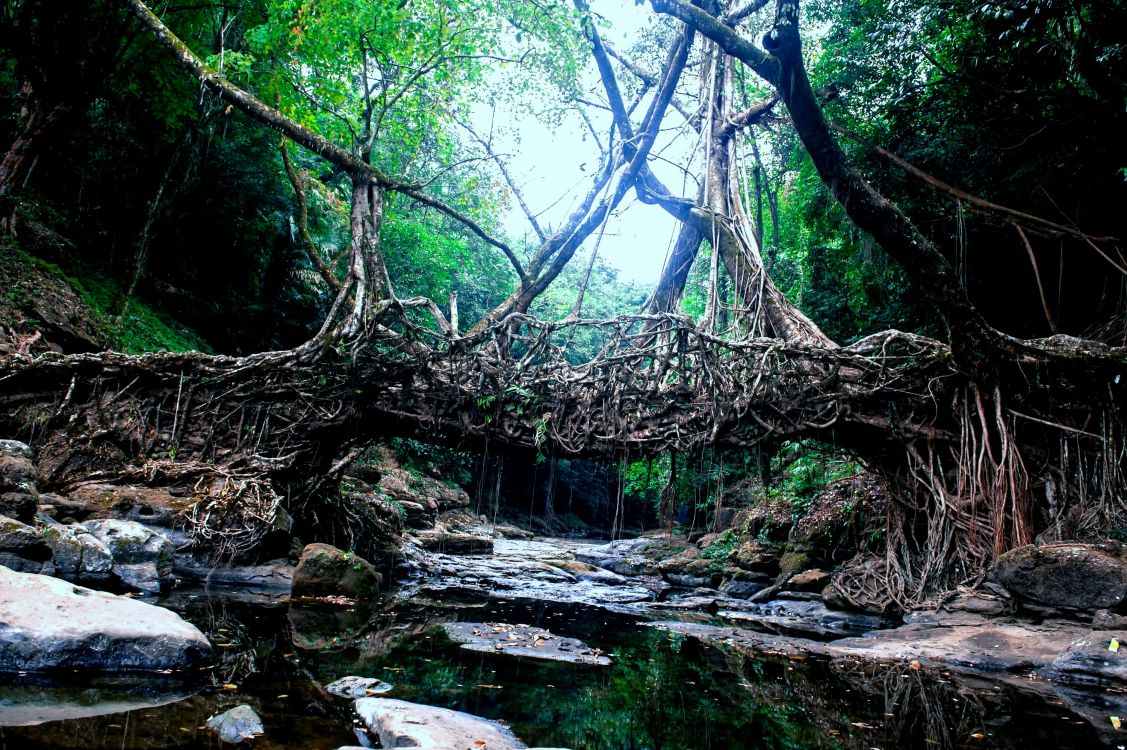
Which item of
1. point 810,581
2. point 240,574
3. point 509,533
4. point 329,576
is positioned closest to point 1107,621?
point 810,581

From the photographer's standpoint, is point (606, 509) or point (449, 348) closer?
point (449, 348)

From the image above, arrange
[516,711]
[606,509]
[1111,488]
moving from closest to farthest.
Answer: [516,711], [1111,488], [606,509]

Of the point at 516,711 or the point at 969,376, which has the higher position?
the point at 969,376

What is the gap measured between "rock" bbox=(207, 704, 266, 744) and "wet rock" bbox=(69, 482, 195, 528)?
198 inches

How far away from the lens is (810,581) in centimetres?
938

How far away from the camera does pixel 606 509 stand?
110 feet

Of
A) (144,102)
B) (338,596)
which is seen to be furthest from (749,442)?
(144,102)

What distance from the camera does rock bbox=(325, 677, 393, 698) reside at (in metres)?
3.37

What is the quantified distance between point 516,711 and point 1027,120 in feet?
29.4

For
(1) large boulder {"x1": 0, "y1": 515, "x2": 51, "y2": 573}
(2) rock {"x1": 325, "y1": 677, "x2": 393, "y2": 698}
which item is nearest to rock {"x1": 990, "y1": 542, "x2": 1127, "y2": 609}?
(2) rock {"x1": 325, "y1": 677, "x2": 393, "y2": 698}

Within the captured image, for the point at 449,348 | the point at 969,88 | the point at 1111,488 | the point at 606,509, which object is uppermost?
the point at 969,88

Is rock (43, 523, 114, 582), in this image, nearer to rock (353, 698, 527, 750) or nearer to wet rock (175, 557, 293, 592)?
wet rock (175, 557, 293, 592)

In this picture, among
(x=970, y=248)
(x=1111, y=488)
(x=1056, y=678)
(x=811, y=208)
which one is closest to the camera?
(x=1056, y=678)

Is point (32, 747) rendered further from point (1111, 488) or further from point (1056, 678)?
point (1111, 488)
